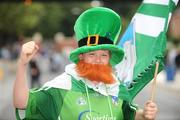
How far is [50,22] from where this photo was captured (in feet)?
378

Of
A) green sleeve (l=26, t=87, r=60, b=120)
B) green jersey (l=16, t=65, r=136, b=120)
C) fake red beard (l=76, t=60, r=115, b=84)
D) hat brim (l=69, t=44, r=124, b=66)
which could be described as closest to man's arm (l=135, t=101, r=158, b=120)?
green jersey (l=16, t=65, r=136, b=120)

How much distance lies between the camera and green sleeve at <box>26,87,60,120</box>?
4.27 metres

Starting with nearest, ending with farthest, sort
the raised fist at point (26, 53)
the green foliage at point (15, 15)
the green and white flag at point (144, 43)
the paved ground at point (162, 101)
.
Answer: the raised fist at point (26, 53), the green and white flag at point (144, 43), the paved ground at point (162, 101), the green foliage at point (15, 15)

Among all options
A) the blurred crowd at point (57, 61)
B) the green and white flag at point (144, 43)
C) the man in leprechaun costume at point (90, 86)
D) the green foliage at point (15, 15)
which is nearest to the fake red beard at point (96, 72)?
the man in leprechaun costume at point (90, 86)

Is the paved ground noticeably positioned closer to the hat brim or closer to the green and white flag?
the green and white flag

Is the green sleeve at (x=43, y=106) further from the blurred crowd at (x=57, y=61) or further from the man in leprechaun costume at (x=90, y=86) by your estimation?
the blurred crowd at (x=57, y=61)

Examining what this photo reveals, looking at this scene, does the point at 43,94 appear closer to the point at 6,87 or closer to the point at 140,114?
the point at 140,114

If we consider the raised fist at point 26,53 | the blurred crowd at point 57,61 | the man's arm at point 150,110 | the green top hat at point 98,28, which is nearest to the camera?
the raised fist at point 26,53

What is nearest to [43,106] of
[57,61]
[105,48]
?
[105,48]

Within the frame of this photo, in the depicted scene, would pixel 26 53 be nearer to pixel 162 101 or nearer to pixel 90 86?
pixel 90 86

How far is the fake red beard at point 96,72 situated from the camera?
4.27m

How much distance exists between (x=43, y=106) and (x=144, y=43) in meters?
1.32

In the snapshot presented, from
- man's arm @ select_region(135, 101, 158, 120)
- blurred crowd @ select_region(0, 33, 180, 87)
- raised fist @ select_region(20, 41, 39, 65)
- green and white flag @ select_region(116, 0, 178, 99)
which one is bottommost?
blurred crowd @ select_region(0, 33, 180, 87)

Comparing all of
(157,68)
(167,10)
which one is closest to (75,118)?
(157,68)
